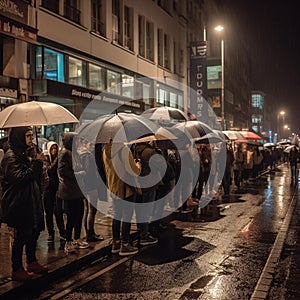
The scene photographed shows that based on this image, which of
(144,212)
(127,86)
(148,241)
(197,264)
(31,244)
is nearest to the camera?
(31,244)

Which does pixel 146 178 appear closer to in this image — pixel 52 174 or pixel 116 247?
pixel 116 247

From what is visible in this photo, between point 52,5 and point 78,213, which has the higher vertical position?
point 52,5

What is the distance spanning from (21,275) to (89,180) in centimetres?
231

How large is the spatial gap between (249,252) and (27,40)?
11.4 meters

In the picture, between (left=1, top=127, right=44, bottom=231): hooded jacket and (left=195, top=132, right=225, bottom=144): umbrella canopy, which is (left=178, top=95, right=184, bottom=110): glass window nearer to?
(left=195, top=132, right=225, bottom=144): umbrella canopy

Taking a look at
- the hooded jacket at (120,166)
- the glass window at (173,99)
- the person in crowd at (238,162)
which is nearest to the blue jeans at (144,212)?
the hooded jacket at (120,166)

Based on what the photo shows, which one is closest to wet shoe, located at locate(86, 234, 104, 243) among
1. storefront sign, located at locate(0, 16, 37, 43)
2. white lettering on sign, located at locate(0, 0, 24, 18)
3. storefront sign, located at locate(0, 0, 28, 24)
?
storefront sign, located at locate(0, 16, 37, 43)

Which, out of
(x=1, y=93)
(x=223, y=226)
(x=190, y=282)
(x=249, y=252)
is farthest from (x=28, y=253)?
(x=1, y=93)

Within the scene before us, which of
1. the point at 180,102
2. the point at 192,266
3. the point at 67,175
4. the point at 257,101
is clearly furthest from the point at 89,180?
the point at 257,101

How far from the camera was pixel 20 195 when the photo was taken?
600 cm

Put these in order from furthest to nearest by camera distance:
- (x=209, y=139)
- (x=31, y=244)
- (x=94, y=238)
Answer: (x=209, y=139)
(x=94, y=238)
(x=31, y=244)

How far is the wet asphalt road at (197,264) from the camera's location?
6008 millimetres

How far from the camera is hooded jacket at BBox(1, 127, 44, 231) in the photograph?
593 centimetres

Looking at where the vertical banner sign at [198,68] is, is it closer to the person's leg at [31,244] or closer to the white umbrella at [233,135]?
the white umbrella at [233,135]
